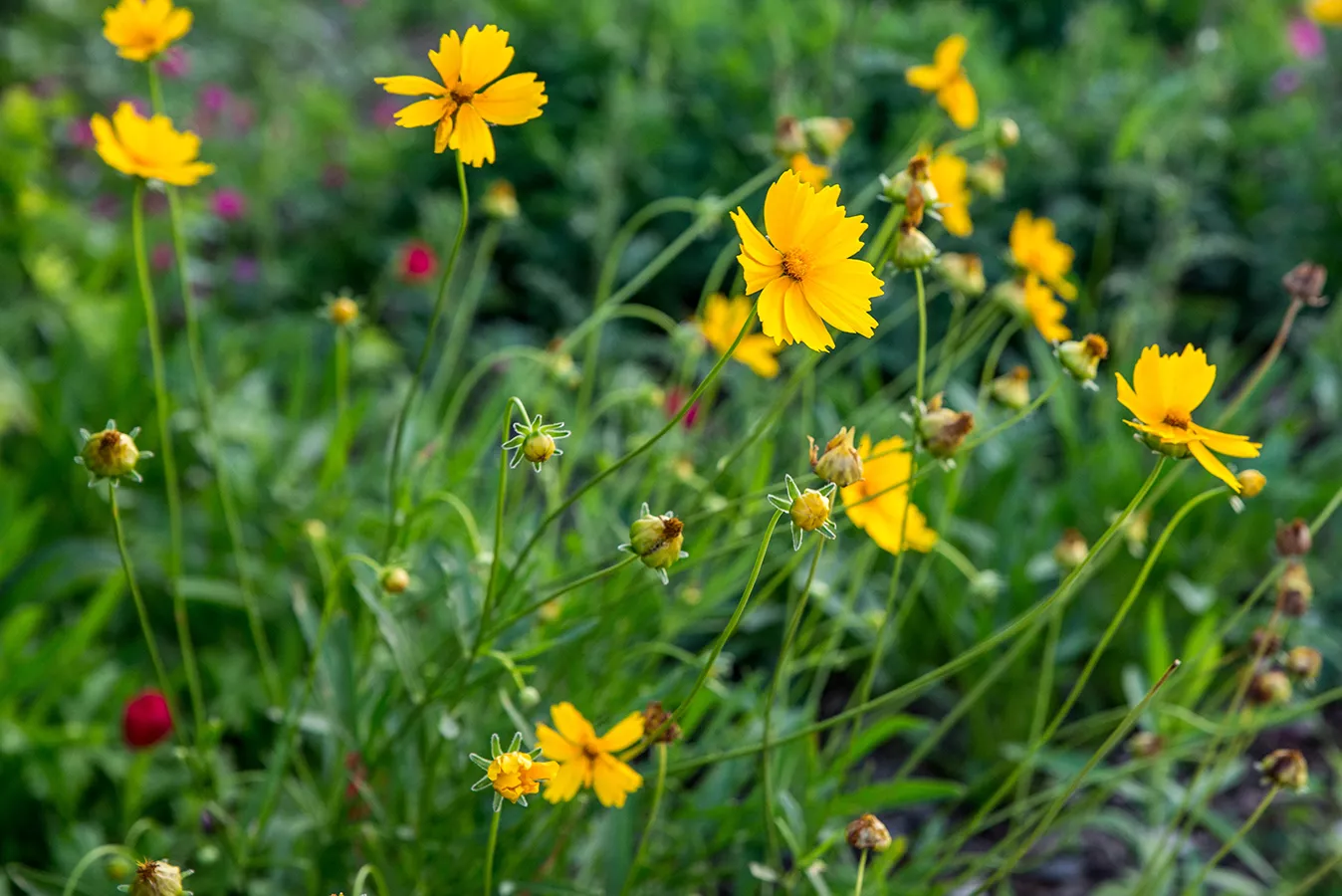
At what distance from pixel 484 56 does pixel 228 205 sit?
6.65ft

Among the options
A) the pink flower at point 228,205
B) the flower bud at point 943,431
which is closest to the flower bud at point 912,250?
the flower bud at point 943,431

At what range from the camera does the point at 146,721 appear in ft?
4.46

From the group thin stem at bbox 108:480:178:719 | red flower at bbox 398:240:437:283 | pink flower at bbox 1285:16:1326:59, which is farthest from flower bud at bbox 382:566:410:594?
pink flower at bbox 1285:16:1326:59

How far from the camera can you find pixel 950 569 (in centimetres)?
178

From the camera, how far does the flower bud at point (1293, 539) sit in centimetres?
105

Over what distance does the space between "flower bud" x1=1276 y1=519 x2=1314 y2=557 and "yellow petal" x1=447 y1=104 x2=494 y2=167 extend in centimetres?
77

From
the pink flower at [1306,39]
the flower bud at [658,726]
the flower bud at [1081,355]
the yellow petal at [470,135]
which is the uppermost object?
the yellow petal at [470,135]

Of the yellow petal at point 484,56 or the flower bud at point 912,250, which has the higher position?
the yellow petal at point 484,56

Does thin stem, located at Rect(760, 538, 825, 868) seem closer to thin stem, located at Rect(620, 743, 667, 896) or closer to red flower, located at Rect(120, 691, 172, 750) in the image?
thin stem, located at Rect(620, 743, 667, 896)

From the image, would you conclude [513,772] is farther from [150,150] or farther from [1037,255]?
[1037,255]

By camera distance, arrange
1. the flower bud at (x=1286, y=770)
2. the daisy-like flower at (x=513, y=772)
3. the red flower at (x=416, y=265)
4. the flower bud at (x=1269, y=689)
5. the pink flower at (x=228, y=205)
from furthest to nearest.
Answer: the pink flower at (x=228, y=205), the red flower at (x=416, y=265), the flower bud at (x=1269, y=689), the flower bud at (x=1286, y=770), the daisy-like flower at (x=513, y=772)

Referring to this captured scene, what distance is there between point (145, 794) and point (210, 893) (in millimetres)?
262

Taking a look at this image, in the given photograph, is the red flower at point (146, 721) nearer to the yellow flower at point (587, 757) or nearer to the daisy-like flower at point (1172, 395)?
the yellow flower at point (587, 757)

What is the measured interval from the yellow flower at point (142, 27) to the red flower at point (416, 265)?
45.7 inches
